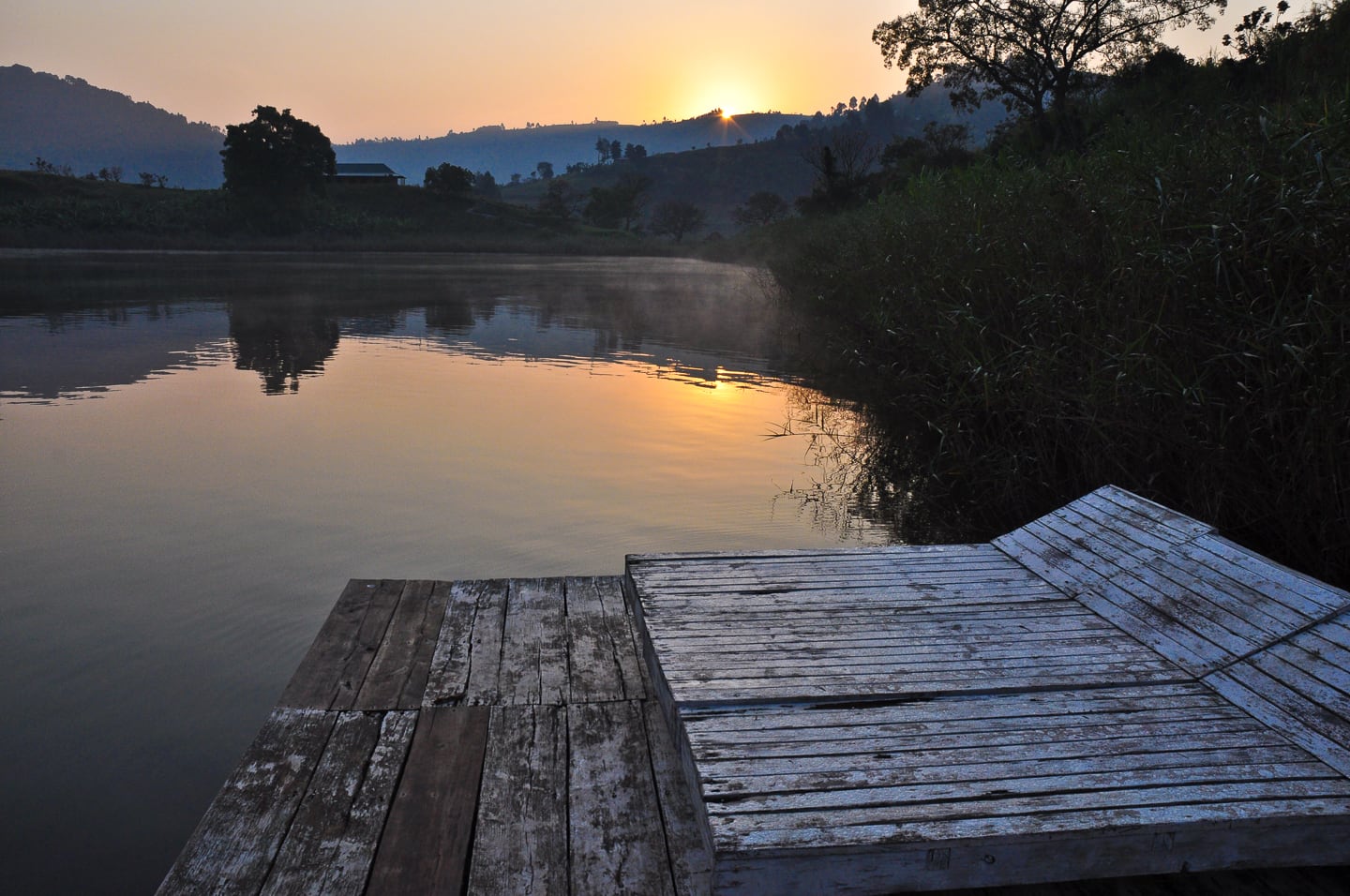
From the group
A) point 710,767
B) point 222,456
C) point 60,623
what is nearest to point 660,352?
point 222,456

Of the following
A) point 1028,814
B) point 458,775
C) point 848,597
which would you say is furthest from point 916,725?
point 458,775

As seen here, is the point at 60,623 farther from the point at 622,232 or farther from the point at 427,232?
the point at 622,232

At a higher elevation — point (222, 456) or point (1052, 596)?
point (1052, 596)

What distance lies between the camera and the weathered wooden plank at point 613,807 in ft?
7.06

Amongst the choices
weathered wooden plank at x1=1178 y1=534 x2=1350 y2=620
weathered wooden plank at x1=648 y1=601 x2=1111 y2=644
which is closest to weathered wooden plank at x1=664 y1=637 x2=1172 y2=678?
weathered wooden plank at x1=648 y1=601 x2=1111 y2=644

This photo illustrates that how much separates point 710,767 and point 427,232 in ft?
232

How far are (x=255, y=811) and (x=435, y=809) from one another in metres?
0.45

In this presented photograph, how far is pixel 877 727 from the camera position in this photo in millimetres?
2232

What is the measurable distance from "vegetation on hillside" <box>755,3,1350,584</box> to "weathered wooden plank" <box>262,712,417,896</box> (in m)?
3.31

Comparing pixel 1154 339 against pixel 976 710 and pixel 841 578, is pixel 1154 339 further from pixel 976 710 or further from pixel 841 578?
pixel 976 710

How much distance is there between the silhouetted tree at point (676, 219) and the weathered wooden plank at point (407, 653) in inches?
3343

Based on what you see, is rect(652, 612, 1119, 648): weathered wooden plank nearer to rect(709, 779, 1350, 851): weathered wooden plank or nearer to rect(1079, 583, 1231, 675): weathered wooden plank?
rect(1079, 583, 1231, 675): weathered wooden plank

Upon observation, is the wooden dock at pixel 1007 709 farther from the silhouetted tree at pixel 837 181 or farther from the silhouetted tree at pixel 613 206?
the silhouetted tree at pixel 613 206

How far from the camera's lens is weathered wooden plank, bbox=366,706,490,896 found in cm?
213
